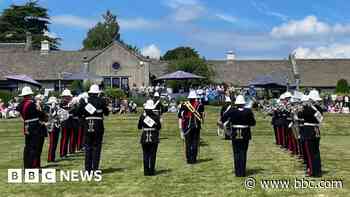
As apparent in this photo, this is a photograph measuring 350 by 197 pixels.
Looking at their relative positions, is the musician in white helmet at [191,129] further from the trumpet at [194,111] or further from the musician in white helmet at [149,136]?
the musician in white helmet at [149,136]

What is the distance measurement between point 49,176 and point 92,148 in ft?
3.94

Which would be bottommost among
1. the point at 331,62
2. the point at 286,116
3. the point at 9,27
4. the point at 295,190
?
the point at 295,190

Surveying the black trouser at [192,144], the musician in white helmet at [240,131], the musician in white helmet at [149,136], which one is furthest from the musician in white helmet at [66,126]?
the musician in white helmet at [240,131]

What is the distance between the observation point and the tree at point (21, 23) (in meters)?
93.9

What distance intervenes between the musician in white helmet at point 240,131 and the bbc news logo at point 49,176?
326 centimetres

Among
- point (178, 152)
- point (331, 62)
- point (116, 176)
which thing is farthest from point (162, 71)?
point (116, 176)

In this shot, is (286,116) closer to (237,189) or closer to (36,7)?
(237,189)

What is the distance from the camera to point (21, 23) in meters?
95.5

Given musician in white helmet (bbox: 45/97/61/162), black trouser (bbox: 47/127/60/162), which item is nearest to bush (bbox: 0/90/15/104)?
musician in white helmet (bbox: 45/97/61/162)

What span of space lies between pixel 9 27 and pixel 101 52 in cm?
3328

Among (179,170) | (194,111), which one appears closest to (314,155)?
(179,170)

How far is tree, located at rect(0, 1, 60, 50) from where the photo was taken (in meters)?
93.9

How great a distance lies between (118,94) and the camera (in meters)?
43.6

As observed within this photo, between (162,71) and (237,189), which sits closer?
(237,189)
